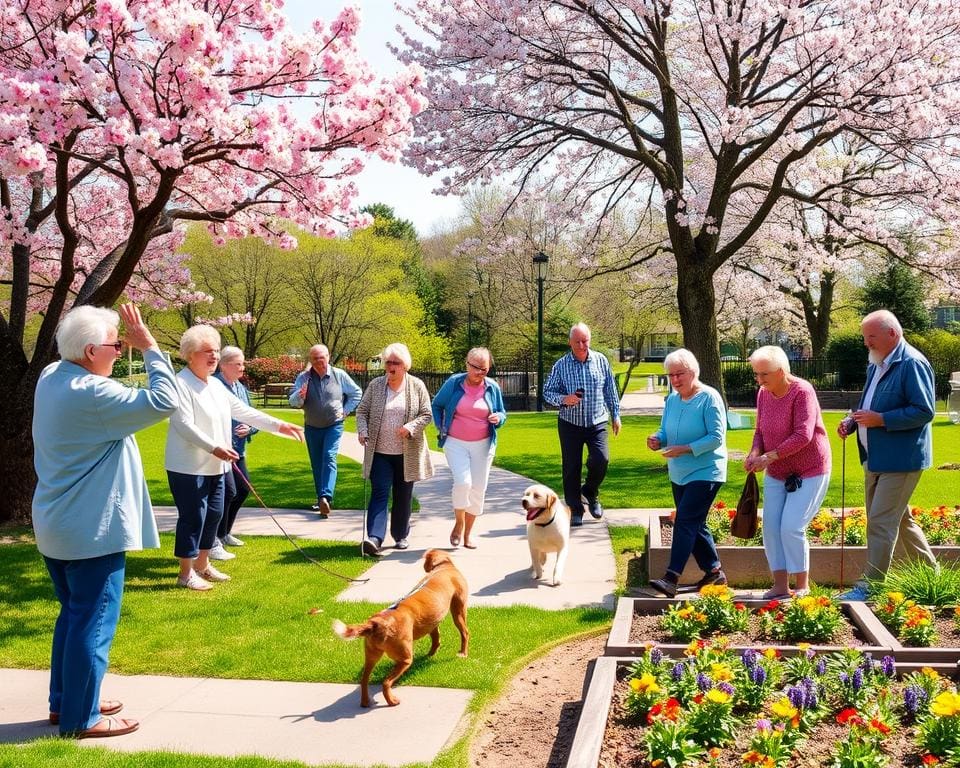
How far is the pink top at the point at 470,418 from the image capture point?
838 cm

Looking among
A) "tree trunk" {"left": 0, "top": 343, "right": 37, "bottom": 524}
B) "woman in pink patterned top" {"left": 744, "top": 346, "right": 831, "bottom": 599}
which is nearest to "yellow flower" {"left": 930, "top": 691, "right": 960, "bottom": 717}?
"woman in pink patterned top" {"left": 744, "top": 346, "right": 831, "bottom": 599}

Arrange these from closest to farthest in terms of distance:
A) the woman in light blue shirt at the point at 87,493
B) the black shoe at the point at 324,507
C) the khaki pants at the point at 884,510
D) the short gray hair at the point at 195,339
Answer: the woman in light blue shirt at the point at 87,493 < the khaki pants at the point at 884,510 < the short gray hair at the point at 195,339 < the black shoe at the point at 324,507

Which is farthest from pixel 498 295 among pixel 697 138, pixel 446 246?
pixel 697 138

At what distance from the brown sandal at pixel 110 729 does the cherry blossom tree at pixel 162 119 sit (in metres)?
5.71

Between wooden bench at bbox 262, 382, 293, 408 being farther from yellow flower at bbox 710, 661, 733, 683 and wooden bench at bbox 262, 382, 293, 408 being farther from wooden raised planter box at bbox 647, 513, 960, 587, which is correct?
yellow flower at bbox 710, 661, 733, 683

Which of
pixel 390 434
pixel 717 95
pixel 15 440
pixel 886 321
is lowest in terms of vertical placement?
pixel 15 440

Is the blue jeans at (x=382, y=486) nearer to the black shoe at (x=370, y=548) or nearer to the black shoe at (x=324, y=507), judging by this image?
the black shoe at (x=370, y=548)

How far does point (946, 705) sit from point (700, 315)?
11485 millimetres

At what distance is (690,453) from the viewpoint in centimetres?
639

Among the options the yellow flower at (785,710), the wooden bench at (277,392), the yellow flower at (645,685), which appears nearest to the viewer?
the yellow flower at (785,710)

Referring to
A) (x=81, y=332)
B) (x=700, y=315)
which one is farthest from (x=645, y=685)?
(x=700, y=315)

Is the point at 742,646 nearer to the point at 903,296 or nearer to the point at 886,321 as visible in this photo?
the point at 886,321

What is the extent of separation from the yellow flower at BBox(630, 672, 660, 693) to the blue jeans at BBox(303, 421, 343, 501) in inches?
273

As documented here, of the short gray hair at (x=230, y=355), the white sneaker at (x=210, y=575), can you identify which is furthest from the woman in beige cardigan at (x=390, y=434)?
the white sneaker at (x=210, y=575)
